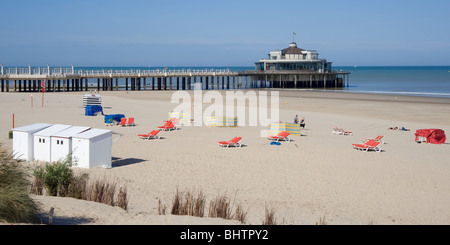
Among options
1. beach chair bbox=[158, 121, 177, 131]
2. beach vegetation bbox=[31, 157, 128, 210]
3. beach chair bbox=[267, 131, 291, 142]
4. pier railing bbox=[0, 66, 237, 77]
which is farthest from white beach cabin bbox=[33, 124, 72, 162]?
pier railing bbox=[0, 66, 237, 77]

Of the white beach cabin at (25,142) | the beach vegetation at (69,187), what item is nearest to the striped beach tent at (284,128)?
the white beach cabin at (25,142)

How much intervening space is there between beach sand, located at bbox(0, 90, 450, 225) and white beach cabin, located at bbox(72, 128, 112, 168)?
278 mm

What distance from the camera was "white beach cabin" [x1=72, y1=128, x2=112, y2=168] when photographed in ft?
38.4

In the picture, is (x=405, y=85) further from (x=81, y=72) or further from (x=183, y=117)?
(x=183, y=117)

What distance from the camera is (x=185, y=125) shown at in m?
21.4

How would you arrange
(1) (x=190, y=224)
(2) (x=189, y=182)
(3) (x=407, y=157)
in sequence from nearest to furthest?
(1) (x=190, y=224) < (2) (x=189, y=182) < (3) (x=407, y=157)

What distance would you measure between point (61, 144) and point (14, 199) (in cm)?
579

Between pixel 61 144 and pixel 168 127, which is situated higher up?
pixel 61 144

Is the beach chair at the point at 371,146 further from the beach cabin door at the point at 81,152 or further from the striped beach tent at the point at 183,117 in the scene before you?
the striped beach tent at the point at 183,117

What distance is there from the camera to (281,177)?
1145cm

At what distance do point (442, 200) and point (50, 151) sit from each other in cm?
898

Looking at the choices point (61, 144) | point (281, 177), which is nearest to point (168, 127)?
point (61, 144)
